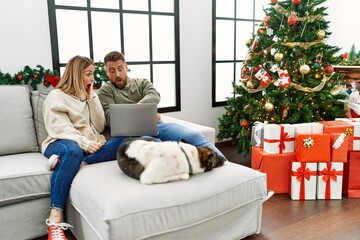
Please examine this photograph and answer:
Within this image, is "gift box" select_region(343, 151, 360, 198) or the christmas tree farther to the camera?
the christmas tree

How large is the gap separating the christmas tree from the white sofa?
3.87 feet

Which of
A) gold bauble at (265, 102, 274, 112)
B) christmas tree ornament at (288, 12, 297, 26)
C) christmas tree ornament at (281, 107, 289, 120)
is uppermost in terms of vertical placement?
christmas tree ornament at (288, 12, 297, 26)

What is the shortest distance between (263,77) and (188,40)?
965 millimetres

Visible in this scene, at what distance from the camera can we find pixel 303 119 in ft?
9.55

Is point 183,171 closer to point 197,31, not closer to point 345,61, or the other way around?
point 197,31

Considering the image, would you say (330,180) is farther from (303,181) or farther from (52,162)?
(52,162)

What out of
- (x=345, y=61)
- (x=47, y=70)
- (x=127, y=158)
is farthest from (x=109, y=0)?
(x=345, y=61)

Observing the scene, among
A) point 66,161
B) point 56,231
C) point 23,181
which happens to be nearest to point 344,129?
point 66,161

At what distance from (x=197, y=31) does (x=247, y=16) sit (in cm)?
85

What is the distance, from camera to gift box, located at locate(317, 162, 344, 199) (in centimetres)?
239

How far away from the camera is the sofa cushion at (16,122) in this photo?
7.18ft

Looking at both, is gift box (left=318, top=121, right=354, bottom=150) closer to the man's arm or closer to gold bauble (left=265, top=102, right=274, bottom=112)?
gold bauble (left=265, top=102, right=274, bottom=112)

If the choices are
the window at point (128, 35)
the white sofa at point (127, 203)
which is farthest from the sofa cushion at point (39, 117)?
the window at point (128, 35)

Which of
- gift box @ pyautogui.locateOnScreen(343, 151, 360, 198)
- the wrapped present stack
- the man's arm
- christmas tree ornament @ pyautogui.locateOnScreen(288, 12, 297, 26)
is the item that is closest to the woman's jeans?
the man's arm
